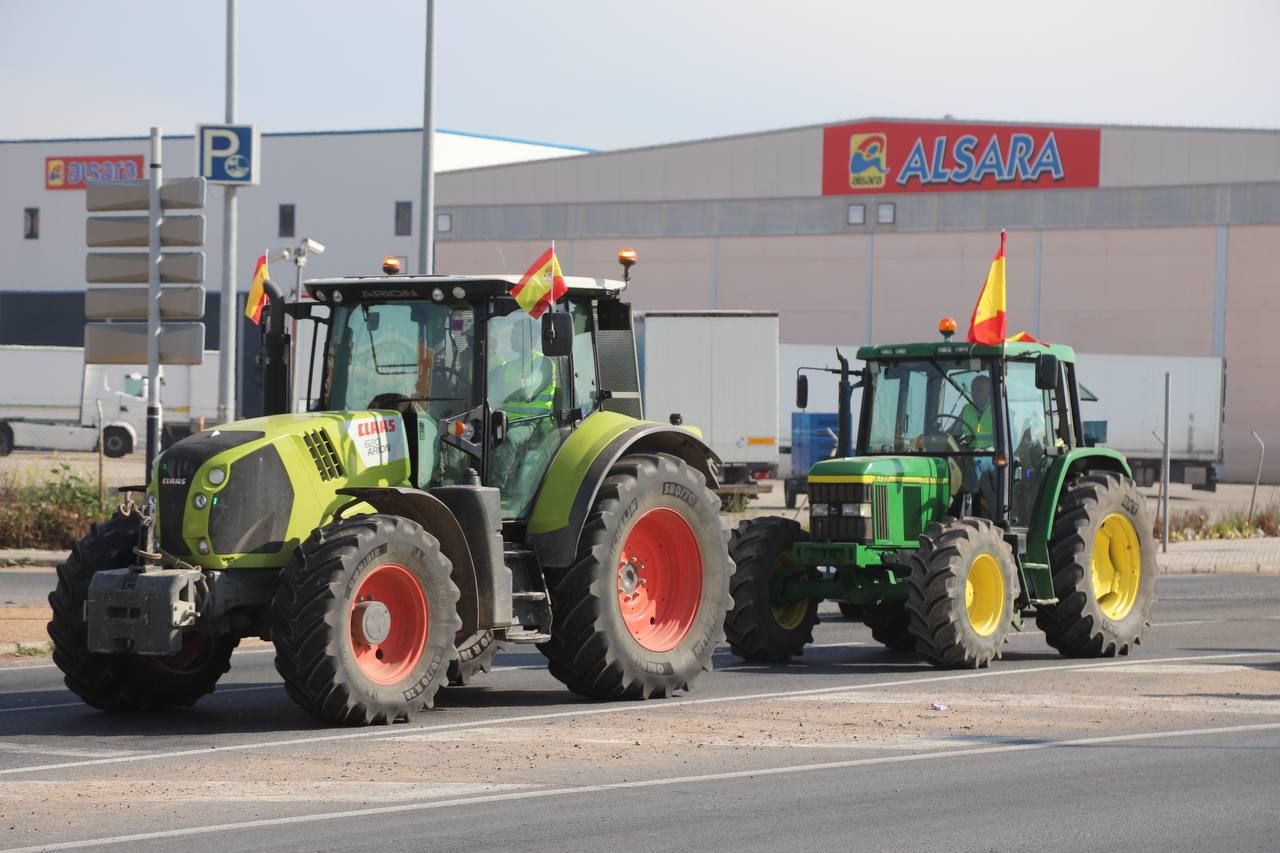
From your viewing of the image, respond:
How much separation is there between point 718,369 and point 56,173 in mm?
37567

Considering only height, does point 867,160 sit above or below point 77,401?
above

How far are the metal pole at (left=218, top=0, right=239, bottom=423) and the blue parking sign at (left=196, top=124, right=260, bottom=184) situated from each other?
898mm

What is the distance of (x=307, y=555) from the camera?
10.2m

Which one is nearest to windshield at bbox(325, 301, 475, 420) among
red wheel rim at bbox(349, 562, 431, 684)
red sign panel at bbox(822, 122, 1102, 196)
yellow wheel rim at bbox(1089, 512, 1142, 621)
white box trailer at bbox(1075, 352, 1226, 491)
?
red wheel rim at bbox(349, 562, 431, 684)

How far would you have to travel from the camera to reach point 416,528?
35.0ft

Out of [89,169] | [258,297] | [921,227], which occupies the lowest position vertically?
[258,297]

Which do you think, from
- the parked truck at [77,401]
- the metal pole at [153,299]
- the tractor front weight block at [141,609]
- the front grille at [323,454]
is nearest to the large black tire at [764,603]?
the front grille at [323,454]

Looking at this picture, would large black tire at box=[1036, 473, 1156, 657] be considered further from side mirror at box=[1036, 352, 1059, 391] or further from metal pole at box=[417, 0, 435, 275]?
metal pole at box=[417, 0, 435, 275]

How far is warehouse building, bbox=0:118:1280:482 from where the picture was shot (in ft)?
162

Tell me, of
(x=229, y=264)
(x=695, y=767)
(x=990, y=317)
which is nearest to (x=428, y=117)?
(x=229, y=264)

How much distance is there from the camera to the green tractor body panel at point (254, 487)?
10.5 metres

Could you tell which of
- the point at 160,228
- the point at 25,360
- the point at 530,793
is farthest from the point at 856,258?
the point at 530,793

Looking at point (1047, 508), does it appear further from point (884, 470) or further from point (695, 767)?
point (695, 767)

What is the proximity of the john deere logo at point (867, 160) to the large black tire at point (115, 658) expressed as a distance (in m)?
42.9
